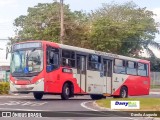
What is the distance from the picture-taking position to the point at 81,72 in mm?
26719

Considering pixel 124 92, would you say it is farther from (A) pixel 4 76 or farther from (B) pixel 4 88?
(A) pixel 4 76

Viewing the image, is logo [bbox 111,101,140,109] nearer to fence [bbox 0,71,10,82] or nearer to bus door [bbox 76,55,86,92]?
bus door [bbox 76,55,86,92]

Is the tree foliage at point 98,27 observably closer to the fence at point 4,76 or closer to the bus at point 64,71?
the fence at point 4,76

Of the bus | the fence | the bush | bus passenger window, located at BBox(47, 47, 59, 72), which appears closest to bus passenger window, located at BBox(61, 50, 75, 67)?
the bus

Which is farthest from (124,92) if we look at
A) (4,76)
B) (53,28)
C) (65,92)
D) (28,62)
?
(4,76)

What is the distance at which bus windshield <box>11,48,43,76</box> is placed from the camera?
23953mm

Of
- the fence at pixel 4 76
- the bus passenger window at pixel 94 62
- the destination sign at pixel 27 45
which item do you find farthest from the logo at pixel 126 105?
the fence at pixel 4 76

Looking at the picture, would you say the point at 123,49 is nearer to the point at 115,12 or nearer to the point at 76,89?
the point at 115,12

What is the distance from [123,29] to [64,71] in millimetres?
37390

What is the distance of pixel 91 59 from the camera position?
27.7 metres

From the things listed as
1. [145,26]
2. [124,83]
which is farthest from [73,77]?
[145,26]

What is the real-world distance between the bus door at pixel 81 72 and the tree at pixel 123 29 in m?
27.5

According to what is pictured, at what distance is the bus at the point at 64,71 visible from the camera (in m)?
Answer: 24.0

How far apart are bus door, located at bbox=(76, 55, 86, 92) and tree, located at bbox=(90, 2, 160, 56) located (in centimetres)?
2749
